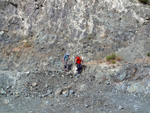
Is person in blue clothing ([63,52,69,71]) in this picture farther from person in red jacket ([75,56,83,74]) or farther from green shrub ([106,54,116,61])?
green shrub ([106,54,116,61])

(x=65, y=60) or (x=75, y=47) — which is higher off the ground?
(x=75, y=47)

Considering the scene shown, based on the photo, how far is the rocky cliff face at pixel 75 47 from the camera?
1182 centimetres

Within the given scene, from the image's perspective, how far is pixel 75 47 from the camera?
1563 centimetres

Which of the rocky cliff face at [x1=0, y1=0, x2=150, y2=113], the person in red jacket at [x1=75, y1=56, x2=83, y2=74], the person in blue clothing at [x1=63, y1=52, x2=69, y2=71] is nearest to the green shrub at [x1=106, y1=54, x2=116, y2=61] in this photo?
the rocky cliff face at [x1=0, y1=0, x2=150, y2=113]

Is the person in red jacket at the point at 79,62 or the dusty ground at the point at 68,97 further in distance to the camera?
the person in red jacket at the point at 79,62

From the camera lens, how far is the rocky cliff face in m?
11.8

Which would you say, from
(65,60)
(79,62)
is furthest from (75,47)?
(79,62)

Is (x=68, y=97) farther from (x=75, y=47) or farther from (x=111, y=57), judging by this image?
(x=75, y=47)

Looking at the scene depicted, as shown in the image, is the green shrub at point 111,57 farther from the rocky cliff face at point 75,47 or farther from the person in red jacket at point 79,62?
the person in red jacket at point 79,62

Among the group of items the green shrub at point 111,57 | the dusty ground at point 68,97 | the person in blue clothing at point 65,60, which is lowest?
the dusty ground at point 68,97

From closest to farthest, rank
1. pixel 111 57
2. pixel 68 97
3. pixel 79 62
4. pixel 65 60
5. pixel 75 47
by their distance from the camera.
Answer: pixel 68 97 → pixel 79 62 → pixel 65 60 → pixel 111 57 → pixel 75 47

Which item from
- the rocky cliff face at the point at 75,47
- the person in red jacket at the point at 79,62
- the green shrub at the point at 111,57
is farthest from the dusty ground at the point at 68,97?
the green shrub at the point at 111,57

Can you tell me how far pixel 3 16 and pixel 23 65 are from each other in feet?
22.0

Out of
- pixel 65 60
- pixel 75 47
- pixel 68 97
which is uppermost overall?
pixel 75 47
